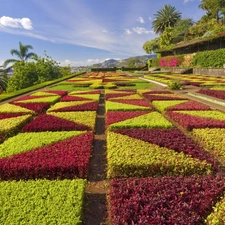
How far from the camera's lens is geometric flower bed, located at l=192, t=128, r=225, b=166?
19.2 ft

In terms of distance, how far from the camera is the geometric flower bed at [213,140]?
5842 millimetres

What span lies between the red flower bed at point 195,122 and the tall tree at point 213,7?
48115 millimetres

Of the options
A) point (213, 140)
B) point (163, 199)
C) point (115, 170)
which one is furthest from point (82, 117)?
point (163, 199)

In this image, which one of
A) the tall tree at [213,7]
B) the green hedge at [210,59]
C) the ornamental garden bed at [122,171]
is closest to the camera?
the ornamental garden bed at [122,171]

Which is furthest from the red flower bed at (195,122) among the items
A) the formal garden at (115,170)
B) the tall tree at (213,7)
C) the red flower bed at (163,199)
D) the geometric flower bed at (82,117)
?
the tall tree at (213,7)

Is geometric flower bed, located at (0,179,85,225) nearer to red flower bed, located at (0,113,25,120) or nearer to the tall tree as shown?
red flower bed, located at (0,113,25,120)

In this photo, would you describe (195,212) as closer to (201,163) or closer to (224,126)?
(201,163)

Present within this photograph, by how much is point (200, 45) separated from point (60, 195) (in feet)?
151

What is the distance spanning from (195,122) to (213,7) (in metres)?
54.5

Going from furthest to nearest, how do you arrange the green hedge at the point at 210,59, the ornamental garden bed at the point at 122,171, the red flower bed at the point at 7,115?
the green hedge at the point at 210,59 → the red flower bed at the point at 7,115 → the ornamental garden bed at the point at 122,171

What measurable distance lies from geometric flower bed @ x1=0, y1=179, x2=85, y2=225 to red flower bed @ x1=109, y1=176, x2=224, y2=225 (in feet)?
2.15

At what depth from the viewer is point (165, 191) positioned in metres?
3.91

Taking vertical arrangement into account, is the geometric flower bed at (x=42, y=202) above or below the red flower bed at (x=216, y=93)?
above

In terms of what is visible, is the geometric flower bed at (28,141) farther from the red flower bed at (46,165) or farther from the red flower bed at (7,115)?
the red flower bed at (7,115)
